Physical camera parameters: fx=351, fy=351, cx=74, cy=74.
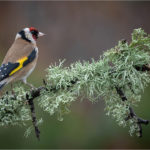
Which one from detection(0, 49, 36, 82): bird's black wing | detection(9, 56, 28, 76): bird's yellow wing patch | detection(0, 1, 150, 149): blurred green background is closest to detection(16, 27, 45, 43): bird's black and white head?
detection(0, 49, 36, 82): bird's black wing

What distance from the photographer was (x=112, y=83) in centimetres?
196

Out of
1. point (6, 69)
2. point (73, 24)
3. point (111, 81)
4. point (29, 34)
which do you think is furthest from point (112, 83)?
point (73, 24)

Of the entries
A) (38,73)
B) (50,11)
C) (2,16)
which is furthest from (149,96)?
(2,16)

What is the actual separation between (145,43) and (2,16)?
16.3 feet

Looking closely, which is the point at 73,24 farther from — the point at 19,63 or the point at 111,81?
the point at 111,81

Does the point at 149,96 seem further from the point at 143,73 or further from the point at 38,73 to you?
the point at 143,73

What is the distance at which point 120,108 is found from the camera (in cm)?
192

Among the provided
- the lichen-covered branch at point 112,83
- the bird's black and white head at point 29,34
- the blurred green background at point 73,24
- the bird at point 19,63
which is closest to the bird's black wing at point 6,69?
the bird at point 19,63

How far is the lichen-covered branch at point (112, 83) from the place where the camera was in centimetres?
192

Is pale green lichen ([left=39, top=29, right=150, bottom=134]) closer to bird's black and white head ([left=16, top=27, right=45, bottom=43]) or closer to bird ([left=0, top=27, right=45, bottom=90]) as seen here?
bird ([left=0, top=27, right=45, bottom=90])

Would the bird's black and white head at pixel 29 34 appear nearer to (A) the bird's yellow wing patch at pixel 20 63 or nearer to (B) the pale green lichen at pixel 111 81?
(A) the bird's yellow wing patch at pixel 20 63

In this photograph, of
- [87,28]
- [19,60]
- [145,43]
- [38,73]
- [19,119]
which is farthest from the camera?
Result: [87,28]

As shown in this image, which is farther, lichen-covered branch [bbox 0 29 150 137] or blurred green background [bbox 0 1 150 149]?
blurred green background [bbox 0 1 150 149]

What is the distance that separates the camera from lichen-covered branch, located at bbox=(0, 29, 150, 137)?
75.7 inches
